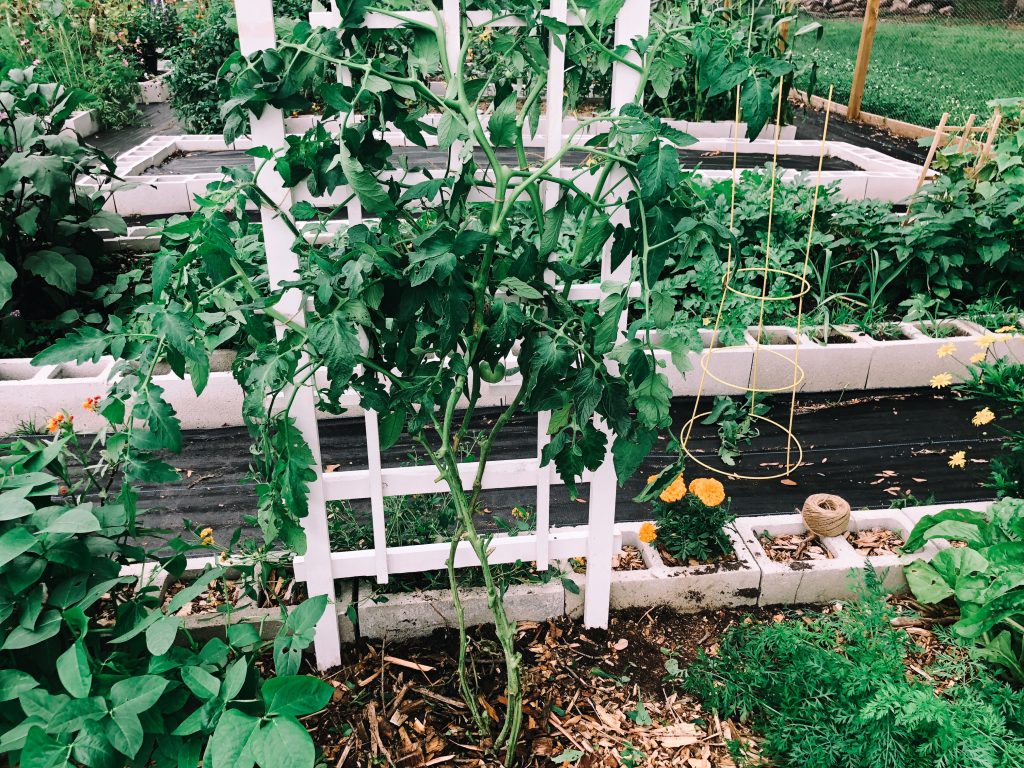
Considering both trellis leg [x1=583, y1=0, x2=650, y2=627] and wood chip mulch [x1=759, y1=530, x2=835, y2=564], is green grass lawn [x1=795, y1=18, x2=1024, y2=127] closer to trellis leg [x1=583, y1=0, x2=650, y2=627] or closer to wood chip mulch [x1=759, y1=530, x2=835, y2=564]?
wood chip mulch [x1=759, y1=530, x2=835, y2=564]

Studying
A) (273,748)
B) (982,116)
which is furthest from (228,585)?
(982,116)

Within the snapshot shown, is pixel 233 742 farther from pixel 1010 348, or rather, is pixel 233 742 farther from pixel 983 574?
pixel 1010 348

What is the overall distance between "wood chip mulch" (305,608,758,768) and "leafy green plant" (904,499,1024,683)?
2.18ft

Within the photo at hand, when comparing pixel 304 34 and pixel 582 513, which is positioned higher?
pixel 304 34

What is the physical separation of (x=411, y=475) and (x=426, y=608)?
1.34ft

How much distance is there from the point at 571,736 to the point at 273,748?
923 mm

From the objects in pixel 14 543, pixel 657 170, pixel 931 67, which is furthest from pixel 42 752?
pixel 931 67

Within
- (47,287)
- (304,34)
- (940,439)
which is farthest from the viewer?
(47,287)

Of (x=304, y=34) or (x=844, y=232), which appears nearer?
(x=304, y=34)

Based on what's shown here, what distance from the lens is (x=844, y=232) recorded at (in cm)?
436

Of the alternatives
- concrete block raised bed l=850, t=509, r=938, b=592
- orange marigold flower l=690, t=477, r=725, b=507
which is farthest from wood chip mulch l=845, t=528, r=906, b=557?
orange marigold flower l=690, t=477, r=725, b=507

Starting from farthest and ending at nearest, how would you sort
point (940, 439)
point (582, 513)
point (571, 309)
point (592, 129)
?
point (592, 129)
point (940, 439)
point (582, 513)
point (571, 309)

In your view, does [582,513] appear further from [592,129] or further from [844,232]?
[592,129]

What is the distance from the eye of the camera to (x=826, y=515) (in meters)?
2.44
